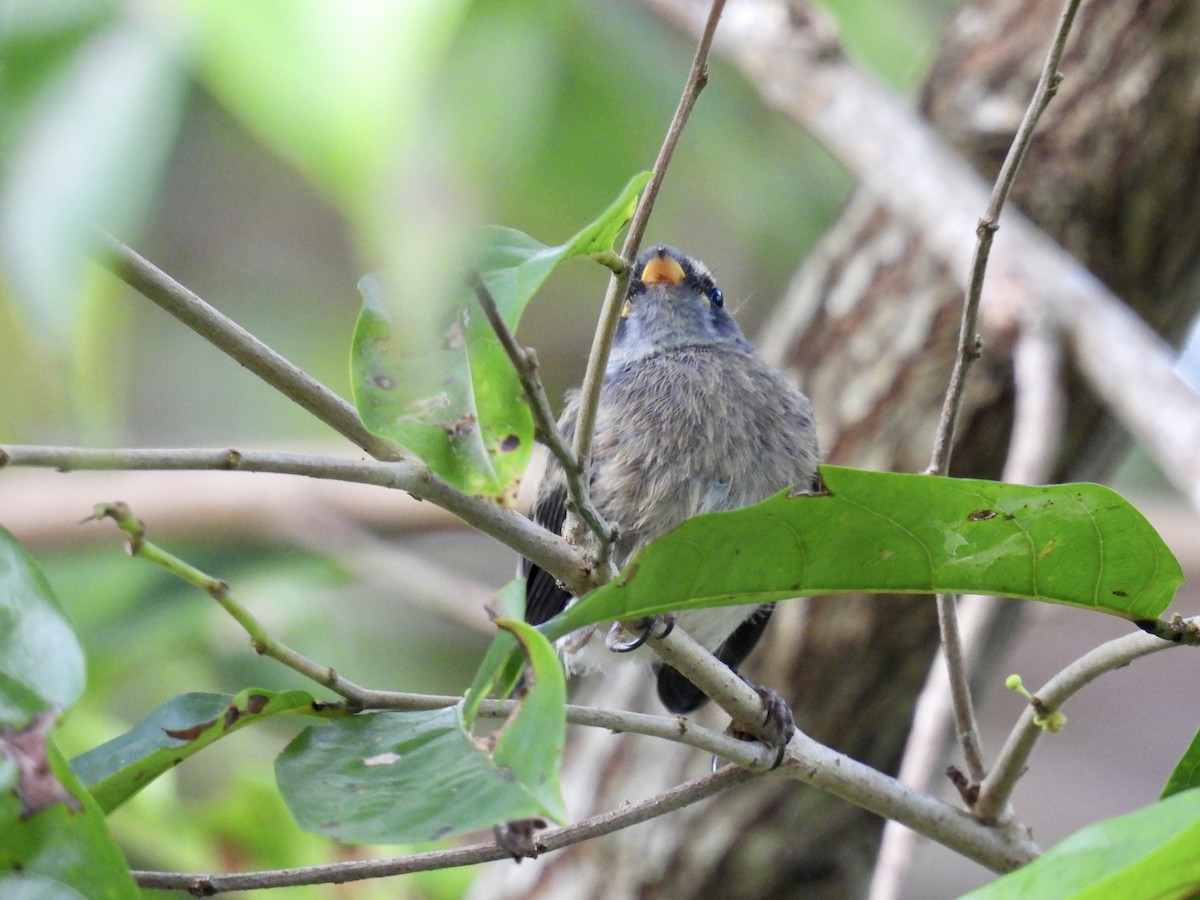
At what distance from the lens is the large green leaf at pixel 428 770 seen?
0.87 m

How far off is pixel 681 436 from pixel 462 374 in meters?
0.92

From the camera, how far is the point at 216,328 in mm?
983

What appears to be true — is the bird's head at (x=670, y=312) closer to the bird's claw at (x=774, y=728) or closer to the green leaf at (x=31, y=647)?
the bird's claw at (x=774, y=728)

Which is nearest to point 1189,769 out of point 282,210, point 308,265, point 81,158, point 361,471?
point 361,471

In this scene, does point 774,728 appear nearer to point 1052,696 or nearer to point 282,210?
point 1052,696

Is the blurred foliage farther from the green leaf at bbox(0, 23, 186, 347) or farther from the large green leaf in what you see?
the large green leaf

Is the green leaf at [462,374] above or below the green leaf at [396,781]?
above

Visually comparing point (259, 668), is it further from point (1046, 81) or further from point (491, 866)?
point (1046, 81)

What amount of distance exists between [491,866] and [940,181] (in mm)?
1950

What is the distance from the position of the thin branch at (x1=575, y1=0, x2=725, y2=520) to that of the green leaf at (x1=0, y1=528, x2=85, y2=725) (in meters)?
0.44

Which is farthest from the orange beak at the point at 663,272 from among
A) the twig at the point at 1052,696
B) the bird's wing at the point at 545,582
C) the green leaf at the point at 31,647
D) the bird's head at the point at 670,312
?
the green leaf at the point at 31,647

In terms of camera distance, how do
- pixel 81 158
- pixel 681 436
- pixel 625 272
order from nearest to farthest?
pixel 625 272 → pixel 681 436 → pixel 81 158

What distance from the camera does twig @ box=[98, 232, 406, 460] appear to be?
0.96m

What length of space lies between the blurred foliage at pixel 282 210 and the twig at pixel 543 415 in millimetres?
76
